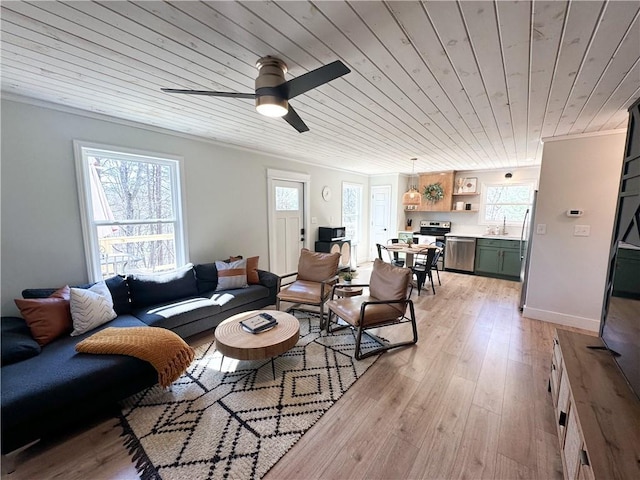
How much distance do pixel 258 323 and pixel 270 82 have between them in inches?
75.3

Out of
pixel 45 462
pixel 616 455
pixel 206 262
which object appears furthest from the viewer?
pixel 206 262

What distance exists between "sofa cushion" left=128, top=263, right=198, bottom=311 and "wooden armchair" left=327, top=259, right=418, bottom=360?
5.66 ft

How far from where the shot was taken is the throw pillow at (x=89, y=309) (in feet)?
7.23

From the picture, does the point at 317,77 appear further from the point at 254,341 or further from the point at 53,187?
the point at 53,187

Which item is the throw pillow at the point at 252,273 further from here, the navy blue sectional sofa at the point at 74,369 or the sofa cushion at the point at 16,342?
the sofa cushion at the point at 16,342

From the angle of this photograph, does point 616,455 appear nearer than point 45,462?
Yes

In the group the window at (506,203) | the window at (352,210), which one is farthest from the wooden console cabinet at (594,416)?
the window at (352,210)

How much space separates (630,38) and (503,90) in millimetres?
675

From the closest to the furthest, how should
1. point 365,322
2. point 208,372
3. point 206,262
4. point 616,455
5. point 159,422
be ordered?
point 616,455 → point 159,422 → point 208,372 → point 365,322 → point 206,262

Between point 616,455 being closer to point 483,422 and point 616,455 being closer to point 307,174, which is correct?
point 483,422

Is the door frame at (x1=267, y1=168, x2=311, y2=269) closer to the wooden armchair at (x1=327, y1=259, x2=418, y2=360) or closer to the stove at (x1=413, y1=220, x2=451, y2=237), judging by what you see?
the wooden armchair at (x1=327, y1=259, x2=418, y2=360)

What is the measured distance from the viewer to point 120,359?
1.87m

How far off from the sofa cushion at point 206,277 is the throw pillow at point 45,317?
1.29 meters

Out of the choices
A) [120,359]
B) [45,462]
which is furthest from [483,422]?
[45,462]
